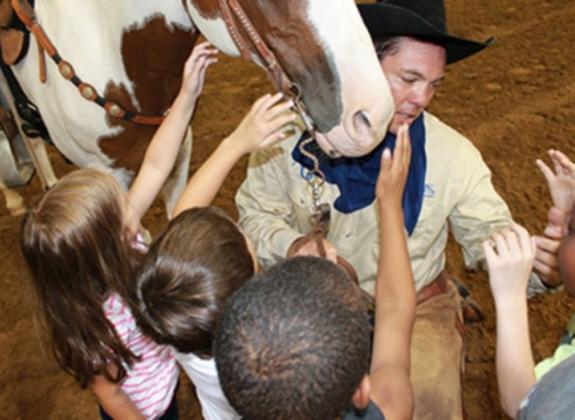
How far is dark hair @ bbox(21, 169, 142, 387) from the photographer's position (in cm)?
127

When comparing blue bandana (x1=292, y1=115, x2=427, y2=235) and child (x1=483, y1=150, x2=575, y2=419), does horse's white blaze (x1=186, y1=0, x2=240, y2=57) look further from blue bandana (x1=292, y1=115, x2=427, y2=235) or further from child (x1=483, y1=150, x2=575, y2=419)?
child (x1=483, y1=150, x2=575, y2=419)

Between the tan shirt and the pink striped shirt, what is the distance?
16.1 inches

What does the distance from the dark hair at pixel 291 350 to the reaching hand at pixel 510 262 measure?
389 mm

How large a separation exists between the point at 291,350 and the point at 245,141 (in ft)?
2.27

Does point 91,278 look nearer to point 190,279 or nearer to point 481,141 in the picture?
point 190,279

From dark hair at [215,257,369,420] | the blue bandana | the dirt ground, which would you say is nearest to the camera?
dark hair at [215,257,369,420]

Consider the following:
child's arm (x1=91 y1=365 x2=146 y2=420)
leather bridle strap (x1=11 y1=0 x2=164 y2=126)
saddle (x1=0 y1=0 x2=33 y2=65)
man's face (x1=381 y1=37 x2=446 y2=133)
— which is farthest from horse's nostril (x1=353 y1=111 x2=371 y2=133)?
saddle (x1=0 y1=0 x2=33 y2=65)

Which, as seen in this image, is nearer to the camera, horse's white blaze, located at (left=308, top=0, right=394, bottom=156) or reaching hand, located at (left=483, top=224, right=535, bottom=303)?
reaching hand, located at (left=483, top=224, right=535, bottom=303)

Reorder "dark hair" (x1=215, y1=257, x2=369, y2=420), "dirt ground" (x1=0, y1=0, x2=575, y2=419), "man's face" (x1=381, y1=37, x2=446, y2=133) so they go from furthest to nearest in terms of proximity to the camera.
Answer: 1. "dirt ground" (x1=0, y1=0, x2=575, y2=419)
2. "man's face" (x1=381, y1=37, x2=446, y2=133)
3. "dark hair" (x1=215, y1=257, x2=369, y2=420)

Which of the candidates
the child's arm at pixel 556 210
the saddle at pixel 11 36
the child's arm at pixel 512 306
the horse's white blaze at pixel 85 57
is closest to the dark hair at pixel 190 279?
the child's arm at pixel 512 306

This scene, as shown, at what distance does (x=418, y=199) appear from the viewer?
5.42ft

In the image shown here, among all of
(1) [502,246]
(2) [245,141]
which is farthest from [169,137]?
(1) [502,246]

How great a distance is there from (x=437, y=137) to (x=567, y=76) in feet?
10.0

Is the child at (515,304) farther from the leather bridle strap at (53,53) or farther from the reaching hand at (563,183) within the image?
the leather bridle strap at (53,53)
